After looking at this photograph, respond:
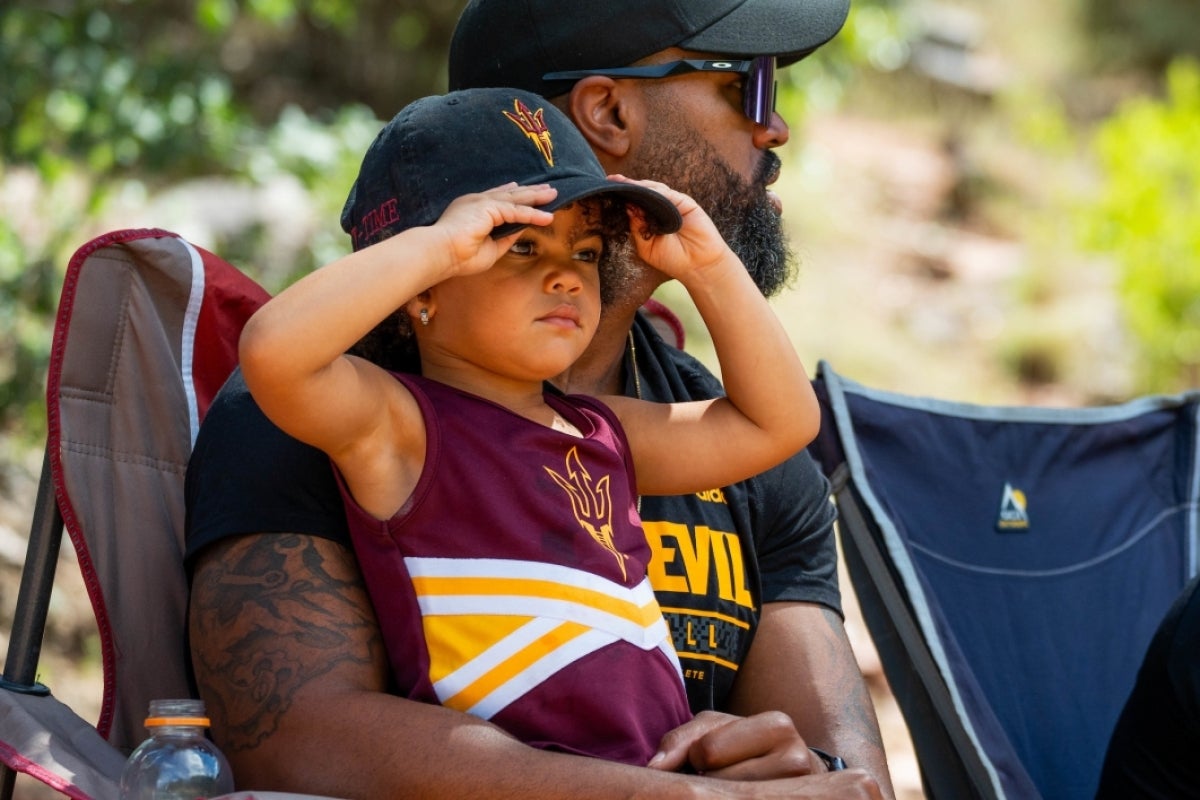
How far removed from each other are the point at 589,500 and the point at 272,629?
1.63 ft

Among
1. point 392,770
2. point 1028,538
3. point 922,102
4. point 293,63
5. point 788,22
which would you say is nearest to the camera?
point 392,770

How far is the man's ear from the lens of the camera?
299 cm

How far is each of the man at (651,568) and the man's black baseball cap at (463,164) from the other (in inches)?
14.3

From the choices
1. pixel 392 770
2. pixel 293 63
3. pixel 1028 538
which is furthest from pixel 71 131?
pixel 293 63

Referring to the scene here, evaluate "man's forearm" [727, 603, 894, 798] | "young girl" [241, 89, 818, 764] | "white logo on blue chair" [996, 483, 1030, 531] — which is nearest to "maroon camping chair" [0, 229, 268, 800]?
"young girl" [241, 89, 818, 764]

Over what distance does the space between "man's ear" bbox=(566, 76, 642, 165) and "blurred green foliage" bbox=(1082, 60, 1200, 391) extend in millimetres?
7943

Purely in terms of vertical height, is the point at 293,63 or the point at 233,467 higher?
the point at 293,63

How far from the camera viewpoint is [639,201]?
2342mm

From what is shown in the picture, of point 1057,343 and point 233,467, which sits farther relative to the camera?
point 1057,343

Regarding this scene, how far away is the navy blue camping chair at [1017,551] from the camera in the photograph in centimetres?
338

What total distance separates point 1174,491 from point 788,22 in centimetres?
180

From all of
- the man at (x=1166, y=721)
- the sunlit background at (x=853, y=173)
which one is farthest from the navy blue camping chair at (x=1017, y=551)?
the sunlit background at (x=853, y=173)

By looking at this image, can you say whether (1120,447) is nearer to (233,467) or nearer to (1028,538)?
(1028,538)

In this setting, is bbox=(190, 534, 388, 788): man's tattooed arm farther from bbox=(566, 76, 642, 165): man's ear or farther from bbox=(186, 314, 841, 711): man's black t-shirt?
bbox=(566, 76, 642, 165): man's ear
